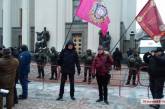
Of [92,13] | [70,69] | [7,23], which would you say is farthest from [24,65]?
[7,23]

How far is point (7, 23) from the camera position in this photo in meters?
40.2

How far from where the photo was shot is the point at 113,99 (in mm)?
12508

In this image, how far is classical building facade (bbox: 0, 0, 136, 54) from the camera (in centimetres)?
3512

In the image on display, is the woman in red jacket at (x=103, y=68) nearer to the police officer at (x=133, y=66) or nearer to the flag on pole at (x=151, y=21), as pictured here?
the flag on pole at (x=151, y=21)

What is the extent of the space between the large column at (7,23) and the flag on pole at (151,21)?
29.3 metres

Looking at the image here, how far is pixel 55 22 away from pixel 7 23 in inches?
245

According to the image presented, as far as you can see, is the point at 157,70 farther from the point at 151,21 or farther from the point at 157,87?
the point at 151,21

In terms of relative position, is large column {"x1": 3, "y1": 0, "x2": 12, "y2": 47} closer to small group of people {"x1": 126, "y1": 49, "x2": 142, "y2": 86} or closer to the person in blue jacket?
small group of people {"x1": 126, "y1": 49, "x2": 142, "y2": 86}

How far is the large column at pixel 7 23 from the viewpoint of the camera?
1570 inches

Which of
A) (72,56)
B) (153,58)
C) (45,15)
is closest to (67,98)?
(72,56)

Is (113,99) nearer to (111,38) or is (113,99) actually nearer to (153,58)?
(153,58)

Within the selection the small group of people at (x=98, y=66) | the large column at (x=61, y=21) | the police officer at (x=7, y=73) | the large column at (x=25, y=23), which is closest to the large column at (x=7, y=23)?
the large column at (x=25, y=23)

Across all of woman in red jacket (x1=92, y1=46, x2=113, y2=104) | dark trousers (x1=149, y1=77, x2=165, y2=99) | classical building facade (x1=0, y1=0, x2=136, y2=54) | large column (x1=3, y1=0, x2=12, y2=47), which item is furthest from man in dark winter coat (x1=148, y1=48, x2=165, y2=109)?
large column (x1=3, y1=0, x2=12, y2=47)

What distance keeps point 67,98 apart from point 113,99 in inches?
56.1
